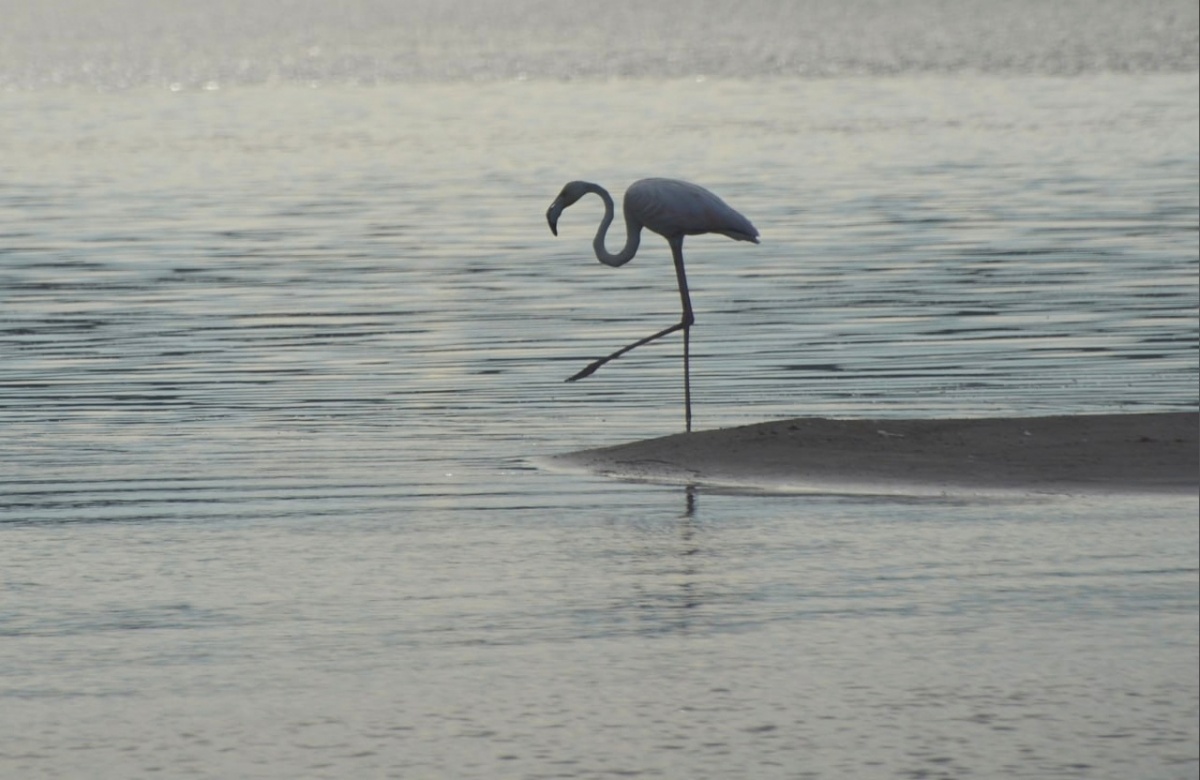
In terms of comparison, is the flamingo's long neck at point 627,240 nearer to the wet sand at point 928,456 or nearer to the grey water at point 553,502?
the grey water at point 553,502

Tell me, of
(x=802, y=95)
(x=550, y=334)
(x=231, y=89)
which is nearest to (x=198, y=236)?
(x=550, y=334)

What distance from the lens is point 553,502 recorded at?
12.3 m

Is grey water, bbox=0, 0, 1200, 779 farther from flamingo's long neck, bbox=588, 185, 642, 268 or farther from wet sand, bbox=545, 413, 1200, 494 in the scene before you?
flamingo's long neck, bbox=588, 185, 642, 268

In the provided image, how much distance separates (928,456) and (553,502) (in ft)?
6.36

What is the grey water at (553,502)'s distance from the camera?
26.6ft

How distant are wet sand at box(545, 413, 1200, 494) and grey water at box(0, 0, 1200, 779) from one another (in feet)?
1.09

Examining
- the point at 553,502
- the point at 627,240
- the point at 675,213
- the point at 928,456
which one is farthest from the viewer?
the point at 627,240

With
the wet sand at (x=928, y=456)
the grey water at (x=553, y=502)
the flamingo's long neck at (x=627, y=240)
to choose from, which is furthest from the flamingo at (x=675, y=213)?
the wet sand at (x=928, y=456)

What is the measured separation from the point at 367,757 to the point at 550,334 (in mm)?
13110

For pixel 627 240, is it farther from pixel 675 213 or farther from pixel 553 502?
pixel 553 502

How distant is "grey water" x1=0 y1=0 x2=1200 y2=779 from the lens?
8.10 meters

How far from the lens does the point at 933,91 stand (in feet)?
253

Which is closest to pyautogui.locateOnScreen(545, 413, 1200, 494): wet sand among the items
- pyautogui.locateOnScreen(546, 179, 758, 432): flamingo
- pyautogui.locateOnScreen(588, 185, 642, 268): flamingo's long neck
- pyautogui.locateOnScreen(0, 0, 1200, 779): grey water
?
pyautogui.locateOnScreen(0, 0, 1200, 779): grey water

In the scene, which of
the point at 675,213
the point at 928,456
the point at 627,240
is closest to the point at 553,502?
the point at 928,456
